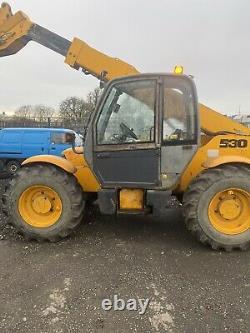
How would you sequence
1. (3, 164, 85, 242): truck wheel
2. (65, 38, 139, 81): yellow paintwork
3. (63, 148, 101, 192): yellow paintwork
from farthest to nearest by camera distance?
(65, 38, 139, 81): yellow paintwork, (63, 148, 101, 192): yellow paintwork, (3, 164, 85, 242): truck wheel

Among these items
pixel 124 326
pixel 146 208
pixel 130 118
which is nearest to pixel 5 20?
pixel 130 118

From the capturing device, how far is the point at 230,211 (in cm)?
465

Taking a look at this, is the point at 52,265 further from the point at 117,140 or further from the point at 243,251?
the point at 243,251

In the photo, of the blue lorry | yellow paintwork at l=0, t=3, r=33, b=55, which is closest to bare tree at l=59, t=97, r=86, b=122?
the blue lorry

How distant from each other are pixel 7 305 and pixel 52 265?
2.92ft

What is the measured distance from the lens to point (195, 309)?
336cm

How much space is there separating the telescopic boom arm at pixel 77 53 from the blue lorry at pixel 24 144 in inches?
261

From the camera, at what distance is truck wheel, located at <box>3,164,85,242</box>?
4.80m

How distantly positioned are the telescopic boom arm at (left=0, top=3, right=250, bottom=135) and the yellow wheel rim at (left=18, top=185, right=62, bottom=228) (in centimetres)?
209

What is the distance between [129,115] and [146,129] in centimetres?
31

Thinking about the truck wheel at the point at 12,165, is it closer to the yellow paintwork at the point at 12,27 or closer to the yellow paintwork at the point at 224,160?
the yellow paintwork at the point at 12,27

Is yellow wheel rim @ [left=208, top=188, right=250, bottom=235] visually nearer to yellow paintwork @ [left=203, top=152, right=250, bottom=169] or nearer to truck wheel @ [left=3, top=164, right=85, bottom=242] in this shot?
yellow paintwork @ [left=203, top=152, right=250, bottom=169]

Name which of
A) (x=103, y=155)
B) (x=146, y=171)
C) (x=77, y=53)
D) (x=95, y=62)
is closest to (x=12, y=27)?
(x=77, y=53)

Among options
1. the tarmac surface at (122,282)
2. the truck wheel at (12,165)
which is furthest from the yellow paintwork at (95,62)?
the truck wheel at (12,165)
